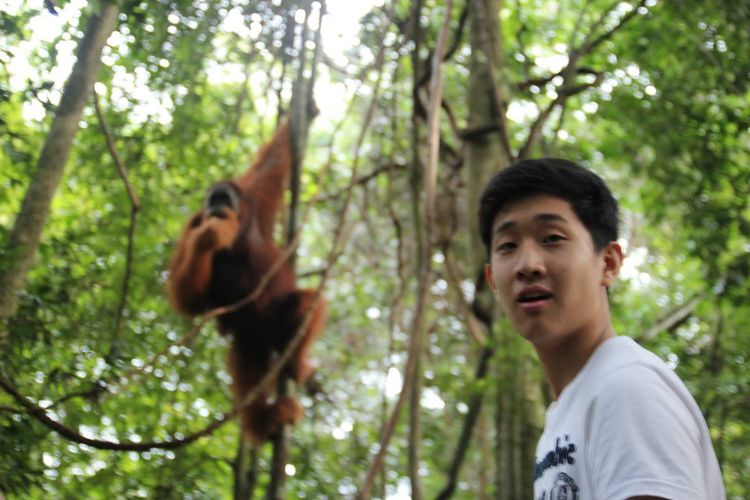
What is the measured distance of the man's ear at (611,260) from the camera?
1.13 metres

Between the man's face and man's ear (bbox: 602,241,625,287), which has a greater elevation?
man's ear (bbox: 602,241,625,287)

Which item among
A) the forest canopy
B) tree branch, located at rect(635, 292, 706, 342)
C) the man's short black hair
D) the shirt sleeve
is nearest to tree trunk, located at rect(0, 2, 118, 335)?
the forest canopy

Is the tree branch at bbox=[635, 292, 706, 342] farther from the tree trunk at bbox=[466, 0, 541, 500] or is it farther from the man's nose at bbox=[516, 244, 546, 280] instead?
the man's nose at bbox=[516, 244, 546, 280]

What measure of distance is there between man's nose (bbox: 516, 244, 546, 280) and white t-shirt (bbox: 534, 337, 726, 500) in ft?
0.39

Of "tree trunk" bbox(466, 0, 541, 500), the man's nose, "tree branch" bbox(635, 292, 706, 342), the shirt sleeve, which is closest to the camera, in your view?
the shirt sleeve

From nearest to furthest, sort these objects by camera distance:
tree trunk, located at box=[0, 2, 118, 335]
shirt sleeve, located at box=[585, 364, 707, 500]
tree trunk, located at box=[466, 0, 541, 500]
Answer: shirt sleeve, located at box=[585, 364, 707, 500] < tree trunk, located at box=[0, 2, 118, 335] < tree trunk, located at box=[466, 0, 541, 500]

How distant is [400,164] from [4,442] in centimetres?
259

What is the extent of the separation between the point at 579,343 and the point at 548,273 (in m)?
0.11

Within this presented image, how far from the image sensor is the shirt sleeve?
772 millimetres

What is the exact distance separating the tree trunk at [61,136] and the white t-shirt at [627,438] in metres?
1.27

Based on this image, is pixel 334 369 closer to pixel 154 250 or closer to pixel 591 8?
pixel 154 250

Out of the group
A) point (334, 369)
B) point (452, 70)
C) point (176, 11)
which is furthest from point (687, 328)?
point (176, 11)

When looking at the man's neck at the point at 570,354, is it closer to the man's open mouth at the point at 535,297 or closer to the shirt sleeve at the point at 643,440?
the man's open mouth at the point at 535,297

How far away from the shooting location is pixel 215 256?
13.4 ft
